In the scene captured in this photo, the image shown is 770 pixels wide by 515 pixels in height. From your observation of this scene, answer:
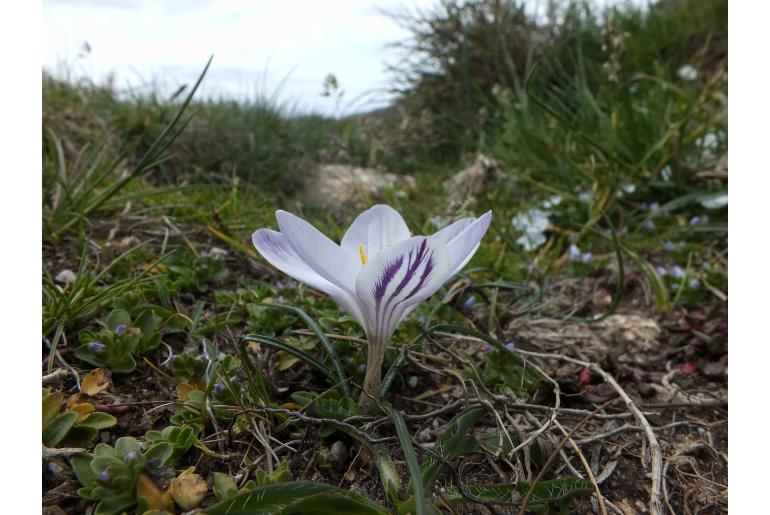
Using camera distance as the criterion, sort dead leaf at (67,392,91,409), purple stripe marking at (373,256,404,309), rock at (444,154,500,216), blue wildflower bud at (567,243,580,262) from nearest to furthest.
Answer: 1. purple stripe marking at (373,256,404,309)
2. dead leaf at (67,392,91,409)
3. blue wildflower bud at (567,243,580,262)
4. rock at (444,154,500,216)

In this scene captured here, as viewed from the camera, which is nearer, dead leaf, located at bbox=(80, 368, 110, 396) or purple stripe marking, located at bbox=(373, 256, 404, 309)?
purple stripe marking, located at bbox=(373, 256, 404, 309)

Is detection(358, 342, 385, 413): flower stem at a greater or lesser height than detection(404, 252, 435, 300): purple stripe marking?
lesser

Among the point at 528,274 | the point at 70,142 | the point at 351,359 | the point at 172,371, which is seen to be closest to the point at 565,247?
the point at 528,274

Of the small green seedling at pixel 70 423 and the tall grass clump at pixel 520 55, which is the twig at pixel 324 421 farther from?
the tall grass clump at pixel 520 55

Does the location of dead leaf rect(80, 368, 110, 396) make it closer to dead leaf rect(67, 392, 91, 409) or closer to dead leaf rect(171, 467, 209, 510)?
dead leaf rect(67, 392, 91, 409)

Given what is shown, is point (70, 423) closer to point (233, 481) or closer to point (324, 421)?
point (233, 481)

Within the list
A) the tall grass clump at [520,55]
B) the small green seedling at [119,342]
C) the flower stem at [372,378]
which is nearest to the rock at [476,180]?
the tall grass clump at [520,55]

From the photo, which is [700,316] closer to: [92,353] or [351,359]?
[351,359]

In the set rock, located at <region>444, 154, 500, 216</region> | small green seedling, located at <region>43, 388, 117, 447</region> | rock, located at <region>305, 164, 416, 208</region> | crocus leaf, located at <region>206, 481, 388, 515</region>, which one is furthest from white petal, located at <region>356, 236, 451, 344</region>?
rock, located at <region>305, 164, 416, 208</region>
